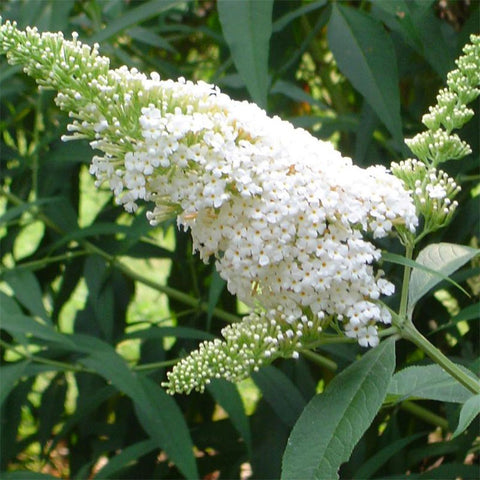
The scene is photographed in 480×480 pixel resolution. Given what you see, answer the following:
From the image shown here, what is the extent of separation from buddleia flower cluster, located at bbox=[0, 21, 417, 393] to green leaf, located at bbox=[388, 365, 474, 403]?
0.14 meters

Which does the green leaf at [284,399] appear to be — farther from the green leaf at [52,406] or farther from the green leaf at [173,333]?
the green leaf at [52,406]

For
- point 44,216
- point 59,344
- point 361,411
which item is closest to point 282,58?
point 44,216

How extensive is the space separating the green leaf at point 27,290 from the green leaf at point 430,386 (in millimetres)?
929

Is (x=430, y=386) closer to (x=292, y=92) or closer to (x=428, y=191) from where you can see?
(x=428, y=191)

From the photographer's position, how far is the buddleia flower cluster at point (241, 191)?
114 centimetres

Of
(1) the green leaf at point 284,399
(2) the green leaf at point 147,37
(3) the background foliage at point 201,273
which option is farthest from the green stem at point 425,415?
(2) the green leaf at point 147,37

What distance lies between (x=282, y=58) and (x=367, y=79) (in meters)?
0.58

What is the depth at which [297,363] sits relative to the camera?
2.25 metres

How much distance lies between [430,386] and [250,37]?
0.71 m

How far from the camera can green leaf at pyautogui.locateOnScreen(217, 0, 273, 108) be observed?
1604mm

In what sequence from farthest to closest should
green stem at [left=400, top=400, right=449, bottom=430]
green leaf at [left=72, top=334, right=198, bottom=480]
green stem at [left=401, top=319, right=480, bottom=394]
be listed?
green stem at [left=400, top=400, right=449, bottom=430] < green leaf at [left=72, top=334, right=198, bottom=480] < green stem at [left=401, top=319, right=480, bottom=394]

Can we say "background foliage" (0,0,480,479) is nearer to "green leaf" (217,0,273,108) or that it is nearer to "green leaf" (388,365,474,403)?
"green leaf" (217,0,273,108)

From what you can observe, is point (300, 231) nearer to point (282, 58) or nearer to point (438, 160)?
point (438, 160)

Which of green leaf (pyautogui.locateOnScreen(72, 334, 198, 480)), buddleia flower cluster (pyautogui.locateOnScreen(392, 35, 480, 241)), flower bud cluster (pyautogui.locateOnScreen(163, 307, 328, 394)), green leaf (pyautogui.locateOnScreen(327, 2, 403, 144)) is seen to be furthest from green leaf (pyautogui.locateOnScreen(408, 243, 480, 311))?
green leaf (pyautogui.locateOnScreen(72, 334, 198, 480))
